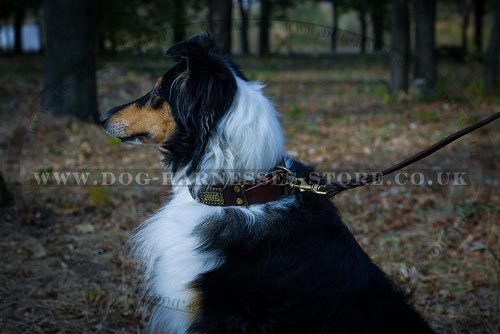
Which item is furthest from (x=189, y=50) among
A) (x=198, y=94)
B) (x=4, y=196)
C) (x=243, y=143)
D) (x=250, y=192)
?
(x=4, y=196)

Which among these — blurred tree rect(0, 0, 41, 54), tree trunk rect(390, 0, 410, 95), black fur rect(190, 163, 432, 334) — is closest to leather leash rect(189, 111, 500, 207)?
black fur rect(190, 163, 432, 334)

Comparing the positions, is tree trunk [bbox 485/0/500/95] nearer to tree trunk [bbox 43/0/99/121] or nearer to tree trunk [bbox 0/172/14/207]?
tree trunk [bbox 43/0/99/121]

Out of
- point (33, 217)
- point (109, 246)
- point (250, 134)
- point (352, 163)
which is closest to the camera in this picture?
point (250, 134)

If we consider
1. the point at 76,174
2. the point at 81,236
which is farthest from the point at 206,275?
the point at 76,174

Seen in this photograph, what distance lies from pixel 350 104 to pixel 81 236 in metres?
8.89

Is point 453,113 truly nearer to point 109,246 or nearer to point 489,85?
point 489,85

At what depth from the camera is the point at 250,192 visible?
8.65 ft

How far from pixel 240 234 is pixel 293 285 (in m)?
0.36

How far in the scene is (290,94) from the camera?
14.1 meters

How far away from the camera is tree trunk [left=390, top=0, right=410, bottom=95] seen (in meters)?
12.6

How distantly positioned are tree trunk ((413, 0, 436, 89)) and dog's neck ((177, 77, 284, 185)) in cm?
1133

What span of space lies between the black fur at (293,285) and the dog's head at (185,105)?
1.70 ft

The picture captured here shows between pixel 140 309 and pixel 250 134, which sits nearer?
pixel 250 134

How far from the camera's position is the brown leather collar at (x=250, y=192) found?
262 centimetres
